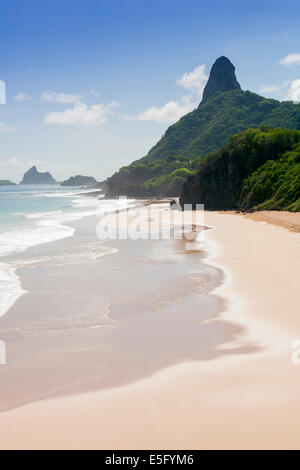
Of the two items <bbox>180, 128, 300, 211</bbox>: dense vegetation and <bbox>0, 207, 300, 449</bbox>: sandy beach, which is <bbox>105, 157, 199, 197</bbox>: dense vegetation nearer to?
<bbox>180, 128, 300, 211</bbox>: dense vegetation

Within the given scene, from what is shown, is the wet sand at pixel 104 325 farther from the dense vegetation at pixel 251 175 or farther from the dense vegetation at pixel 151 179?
the dense vegetation at pixel 151 179

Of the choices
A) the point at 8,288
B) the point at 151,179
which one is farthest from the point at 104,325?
the point at 151,179

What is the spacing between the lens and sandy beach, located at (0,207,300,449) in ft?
20.3

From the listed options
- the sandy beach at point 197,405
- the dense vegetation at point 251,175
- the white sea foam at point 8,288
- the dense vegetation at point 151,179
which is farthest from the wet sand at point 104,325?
the dense vegetation at point 151,179

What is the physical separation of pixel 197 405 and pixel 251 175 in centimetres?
5753

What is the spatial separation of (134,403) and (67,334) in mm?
4320

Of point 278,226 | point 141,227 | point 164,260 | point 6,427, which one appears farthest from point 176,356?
point 141,227

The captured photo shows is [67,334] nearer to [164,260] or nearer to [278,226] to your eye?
[164,260]

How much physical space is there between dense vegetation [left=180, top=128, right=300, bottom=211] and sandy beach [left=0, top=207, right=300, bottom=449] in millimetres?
40258

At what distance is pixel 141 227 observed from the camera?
1576 inches

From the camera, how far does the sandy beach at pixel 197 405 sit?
20.3 ft

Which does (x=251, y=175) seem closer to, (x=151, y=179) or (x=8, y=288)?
(x=8, y=288)

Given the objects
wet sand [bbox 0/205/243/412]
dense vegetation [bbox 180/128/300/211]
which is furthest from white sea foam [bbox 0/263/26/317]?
dense vegetation [bbox 180/128/300/211]
